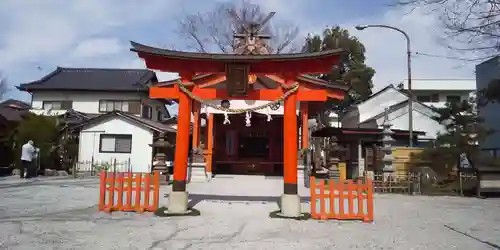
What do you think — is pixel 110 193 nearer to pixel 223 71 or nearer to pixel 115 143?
pixel 223 71

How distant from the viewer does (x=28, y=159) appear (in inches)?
744

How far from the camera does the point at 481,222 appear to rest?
970cm

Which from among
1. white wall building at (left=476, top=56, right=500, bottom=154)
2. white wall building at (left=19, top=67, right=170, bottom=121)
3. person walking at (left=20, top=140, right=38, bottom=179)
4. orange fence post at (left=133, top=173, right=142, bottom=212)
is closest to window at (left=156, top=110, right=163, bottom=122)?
white wall building at (left=19, top=67, right=170, bottom=121)

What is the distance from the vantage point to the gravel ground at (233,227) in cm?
693

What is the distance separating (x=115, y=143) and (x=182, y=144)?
17.1 meters

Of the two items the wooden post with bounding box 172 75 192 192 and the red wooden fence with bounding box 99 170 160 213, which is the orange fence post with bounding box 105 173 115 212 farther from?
the wooden post with bounding box 172 75 192 192

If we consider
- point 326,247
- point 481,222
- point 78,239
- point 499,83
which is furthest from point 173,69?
point 499,83

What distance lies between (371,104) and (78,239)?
3229 centimetres

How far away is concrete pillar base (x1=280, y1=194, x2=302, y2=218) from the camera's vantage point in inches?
379

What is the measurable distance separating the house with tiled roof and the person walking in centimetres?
552

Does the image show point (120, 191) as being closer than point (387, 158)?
Yes

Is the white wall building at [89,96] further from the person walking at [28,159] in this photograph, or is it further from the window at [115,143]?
the person walking at [28,159]

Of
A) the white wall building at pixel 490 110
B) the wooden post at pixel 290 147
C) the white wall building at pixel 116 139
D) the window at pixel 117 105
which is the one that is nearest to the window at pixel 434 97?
the white wall building at pixel 490 110

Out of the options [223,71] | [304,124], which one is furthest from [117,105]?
[223,71]
